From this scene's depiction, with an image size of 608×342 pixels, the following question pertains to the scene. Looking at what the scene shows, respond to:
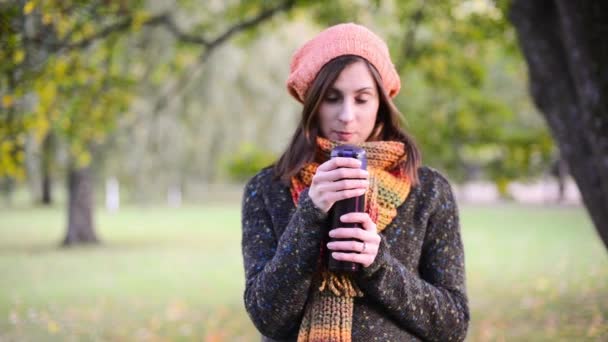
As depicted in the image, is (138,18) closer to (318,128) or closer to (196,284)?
(318,128)

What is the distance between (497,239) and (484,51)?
22.9 feet

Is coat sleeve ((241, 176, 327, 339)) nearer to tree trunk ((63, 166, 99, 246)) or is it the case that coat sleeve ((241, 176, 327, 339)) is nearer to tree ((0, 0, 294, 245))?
tree ((0, 0, 294, 245))

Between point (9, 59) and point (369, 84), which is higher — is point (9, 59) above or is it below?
above

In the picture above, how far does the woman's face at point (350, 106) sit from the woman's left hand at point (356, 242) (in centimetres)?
35

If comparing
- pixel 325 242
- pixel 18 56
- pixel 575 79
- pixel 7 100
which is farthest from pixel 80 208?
pixel 325 242

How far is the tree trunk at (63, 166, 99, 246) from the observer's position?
14578 millimetres

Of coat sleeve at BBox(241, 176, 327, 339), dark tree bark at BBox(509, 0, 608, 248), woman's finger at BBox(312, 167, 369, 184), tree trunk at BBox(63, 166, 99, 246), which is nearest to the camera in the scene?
woman's finger at BBox(312, 167, 369, 184)

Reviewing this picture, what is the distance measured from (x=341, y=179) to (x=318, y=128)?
39cm

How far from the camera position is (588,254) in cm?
1244

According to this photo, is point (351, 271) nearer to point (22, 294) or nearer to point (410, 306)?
point (410, 306)

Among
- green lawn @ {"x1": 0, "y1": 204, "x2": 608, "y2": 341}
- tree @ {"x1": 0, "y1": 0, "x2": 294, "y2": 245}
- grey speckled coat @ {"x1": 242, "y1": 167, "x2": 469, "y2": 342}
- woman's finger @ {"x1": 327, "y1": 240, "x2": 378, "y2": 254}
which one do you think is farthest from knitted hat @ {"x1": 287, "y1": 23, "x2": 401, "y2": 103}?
tree @ {"x1": 0, "y1": 0, "x2": 294, "y2": 245}

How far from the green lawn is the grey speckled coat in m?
1.91

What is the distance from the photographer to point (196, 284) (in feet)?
33.9

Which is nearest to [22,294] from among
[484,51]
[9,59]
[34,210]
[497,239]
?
[9,59]
